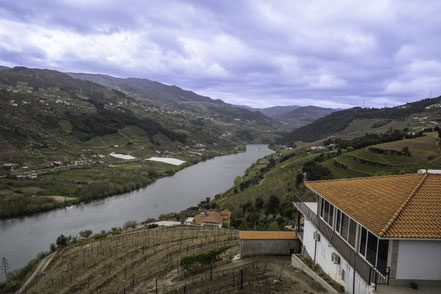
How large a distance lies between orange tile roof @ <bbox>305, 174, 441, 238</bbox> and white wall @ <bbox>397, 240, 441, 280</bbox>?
11.8 inches

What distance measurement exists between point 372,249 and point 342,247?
4.01 ft

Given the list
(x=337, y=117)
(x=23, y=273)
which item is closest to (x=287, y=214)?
(x=23, y=273)

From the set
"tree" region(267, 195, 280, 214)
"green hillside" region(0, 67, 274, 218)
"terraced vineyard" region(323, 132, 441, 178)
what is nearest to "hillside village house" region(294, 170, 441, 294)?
"tree" region(267, 195, 280, 214)

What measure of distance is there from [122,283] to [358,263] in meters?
9.91

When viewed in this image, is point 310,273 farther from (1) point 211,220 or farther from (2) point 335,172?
(2) point 335,172

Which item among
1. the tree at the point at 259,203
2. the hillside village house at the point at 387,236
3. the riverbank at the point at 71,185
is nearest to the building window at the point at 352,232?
the hillside village house at the point at 387,236

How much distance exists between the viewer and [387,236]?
5215 mm

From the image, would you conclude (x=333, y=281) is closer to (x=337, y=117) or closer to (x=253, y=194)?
(x=253, y=194)

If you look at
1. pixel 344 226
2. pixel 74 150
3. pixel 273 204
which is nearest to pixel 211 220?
pixel 273 204

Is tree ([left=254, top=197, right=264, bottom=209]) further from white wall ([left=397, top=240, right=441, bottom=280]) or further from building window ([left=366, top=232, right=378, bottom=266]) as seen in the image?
white wall ([left=397, top=240, right=441, bottom=280])

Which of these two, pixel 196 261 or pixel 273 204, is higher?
pixel 196 261

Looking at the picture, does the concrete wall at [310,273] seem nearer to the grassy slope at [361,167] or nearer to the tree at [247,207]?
the grassy slope at [361,167]

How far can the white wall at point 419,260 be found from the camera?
550cm

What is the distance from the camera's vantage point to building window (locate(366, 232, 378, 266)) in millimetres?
5980
